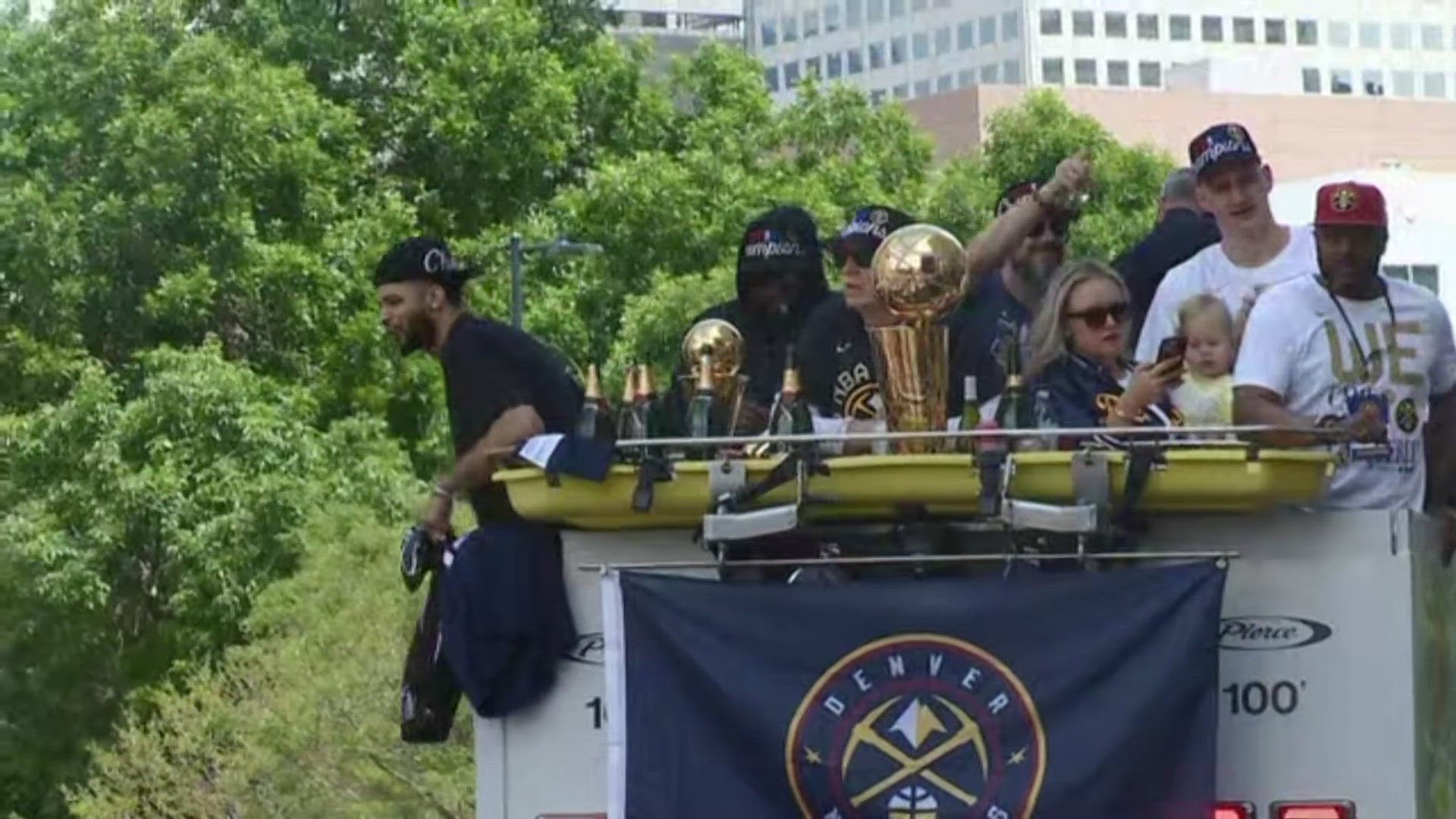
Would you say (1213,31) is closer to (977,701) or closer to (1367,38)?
(1367,38)

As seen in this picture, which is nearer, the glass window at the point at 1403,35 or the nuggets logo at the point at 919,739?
the nuggets logo at the point at 919,739

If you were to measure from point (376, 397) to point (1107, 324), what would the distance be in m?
30.4

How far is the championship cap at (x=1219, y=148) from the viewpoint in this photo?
9.61m

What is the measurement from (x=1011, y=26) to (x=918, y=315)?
14258 centimetres

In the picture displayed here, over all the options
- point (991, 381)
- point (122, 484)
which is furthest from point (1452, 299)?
point (991, 381)

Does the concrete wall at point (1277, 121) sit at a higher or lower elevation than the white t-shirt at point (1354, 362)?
higher

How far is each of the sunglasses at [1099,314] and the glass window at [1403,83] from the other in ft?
498

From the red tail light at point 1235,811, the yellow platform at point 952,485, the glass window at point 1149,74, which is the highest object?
the glass window at point 1149,74

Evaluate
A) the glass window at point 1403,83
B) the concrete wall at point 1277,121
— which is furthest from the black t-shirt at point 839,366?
the glass window at point 1403,83

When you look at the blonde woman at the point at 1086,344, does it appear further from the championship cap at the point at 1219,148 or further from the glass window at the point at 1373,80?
the glass window at the point at 1373,80

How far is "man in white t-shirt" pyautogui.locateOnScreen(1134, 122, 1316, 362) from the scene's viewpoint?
9484 millimetres

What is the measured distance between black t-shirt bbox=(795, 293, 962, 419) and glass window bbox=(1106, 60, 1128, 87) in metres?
145

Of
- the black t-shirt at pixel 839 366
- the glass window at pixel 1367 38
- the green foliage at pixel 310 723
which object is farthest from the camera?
the glass window at pixel 1367 38

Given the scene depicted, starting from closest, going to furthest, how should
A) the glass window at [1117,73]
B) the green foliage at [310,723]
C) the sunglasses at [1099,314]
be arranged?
the sunglasses at [1099,314] → the green foliage at [310,723] → the glass window at [1117,73]
